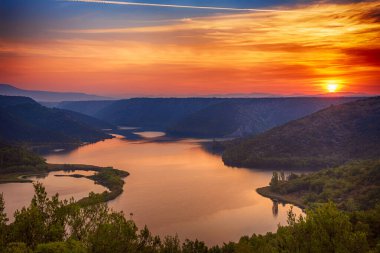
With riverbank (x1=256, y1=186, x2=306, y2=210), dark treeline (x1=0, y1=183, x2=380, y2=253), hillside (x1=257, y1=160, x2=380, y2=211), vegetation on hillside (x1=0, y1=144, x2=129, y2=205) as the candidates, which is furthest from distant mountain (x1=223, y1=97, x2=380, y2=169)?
dark treeline (x1=0, y1=183, x2=380, y2=253)

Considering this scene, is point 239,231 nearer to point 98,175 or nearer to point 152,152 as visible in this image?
point 98,175

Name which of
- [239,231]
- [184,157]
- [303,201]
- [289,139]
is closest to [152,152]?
[184,157]

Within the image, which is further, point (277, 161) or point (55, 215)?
point (277, 161)

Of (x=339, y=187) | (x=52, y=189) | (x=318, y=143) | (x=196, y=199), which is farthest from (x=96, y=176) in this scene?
(x=318, y=143)

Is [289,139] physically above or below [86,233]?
above

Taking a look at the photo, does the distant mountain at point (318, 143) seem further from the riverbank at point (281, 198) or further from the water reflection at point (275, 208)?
the water reflection at point (275, 208)

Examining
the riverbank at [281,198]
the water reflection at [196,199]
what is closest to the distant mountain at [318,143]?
the water reflection at [196,199]
